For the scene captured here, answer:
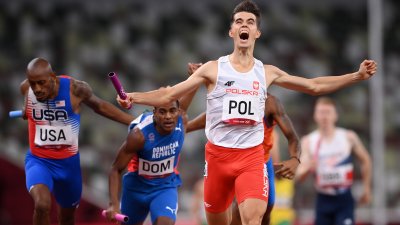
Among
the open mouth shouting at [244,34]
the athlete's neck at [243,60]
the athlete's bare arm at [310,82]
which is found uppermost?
the open mouth shouting at [244,34]

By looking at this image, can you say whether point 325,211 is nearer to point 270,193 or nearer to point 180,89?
point 270,193

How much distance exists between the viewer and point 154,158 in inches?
393

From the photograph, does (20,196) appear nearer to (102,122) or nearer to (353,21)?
(102,122)

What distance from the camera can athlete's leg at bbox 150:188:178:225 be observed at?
9891 millimetres

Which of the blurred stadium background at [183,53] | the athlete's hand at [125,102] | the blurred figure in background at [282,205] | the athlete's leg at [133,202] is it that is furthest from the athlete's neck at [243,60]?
the blurred stadium background at [183,53]

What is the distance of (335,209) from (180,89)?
530cm

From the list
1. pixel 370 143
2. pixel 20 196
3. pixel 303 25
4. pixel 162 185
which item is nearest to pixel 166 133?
pixel 162 185

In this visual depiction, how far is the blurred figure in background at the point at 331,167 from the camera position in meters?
13.3

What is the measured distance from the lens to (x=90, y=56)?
19062mm

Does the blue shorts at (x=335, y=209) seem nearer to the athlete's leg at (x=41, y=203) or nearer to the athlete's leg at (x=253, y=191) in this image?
the athlete's leg at (x=253, y=191)

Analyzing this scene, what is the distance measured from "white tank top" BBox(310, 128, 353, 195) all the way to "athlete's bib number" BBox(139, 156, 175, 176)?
393 cm

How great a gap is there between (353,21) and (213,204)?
12329mm

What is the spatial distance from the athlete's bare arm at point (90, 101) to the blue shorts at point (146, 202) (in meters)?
0.70

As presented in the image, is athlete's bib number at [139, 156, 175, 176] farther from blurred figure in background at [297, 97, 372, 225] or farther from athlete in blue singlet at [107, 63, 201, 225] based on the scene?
blurred figure in background at [297, 97, 372, 225]
